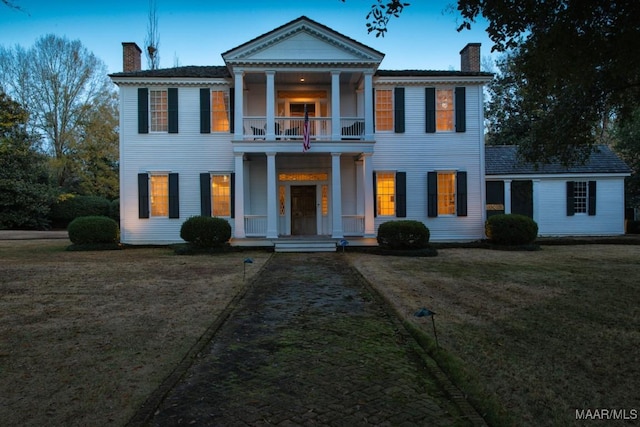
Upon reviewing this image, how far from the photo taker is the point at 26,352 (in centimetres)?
477

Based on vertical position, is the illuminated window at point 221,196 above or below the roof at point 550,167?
below

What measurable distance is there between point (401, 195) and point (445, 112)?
3.95 m

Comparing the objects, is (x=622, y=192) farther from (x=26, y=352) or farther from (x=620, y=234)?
(x=26, y=352)

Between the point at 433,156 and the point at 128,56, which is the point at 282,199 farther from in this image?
the point at 128,56

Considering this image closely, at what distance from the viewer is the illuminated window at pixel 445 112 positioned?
1781cm

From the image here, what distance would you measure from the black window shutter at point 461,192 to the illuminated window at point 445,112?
79.4 inches

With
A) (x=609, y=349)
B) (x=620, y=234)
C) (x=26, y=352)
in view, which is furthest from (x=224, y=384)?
(x=620, y=234)

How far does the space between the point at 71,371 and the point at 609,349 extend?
5738 mm

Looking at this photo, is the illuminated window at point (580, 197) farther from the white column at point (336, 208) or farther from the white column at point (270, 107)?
the white column at point (270, 107)

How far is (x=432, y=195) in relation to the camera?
17.6 metres

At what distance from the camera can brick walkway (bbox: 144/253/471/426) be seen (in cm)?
329

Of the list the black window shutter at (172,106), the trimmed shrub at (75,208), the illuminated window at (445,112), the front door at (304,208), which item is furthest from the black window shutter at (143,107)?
the trimmed shrub at (75,208)

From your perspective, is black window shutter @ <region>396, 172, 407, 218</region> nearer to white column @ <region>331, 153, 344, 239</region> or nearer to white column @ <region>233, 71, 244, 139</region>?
white column @ <region>331, 153, 344, 239</region>

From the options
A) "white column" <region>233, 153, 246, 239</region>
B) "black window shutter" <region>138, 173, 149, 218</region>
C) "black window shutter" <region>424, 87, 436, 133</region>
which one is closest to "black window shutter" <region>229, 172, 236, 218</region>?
"white column" <region>233, 153, 246, 239</region>
